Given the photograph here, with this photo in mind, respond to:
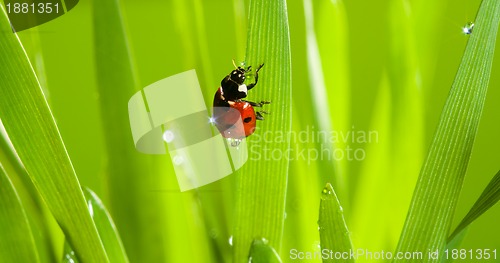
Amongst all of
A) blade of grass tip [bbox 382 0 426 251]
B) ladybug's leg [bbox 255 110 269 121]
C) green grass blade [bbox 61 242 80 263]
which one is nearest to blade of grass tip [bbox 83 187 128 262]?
green grass blade [bbox 61 242 80 263]

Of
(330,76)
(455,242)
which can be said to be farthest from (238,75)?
(455,242)

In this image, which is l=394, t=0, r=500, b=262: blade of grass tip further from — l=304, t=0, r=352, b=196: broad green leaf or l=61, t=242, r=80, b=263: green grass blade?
l=61, t=242, r=80, b=263: green grass blade

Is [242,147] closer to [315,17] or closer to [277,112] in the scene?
[277,112]

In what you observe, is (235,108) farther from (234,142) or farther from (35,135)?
(35,135)

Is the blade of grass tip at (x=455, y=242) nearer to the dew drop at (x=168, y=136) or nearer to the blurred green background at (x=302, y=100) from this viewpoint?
the blurred green background at (x=302, y=100)

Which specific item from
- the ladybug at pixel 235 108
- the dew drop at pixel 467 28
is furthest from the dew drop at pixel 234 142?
the dew drop at pixel 467 28

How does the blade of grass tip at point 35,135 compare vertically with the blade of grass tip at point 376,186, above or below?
above
